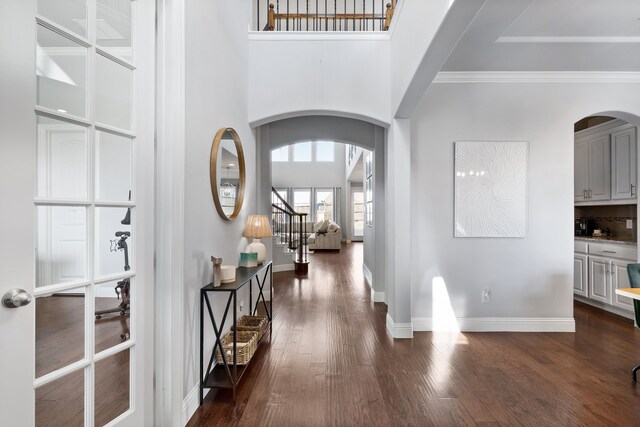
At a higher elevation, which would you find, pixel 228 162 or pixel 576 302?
pixel 228 162

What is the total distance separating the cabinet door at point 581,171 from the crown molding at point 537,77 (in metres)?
1.46

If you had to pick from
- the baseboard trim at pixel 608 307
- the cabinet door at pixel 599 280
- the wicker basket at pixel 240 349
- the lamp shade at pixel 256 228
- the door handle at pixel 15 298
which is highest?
the lamp shade at pixel 256 228

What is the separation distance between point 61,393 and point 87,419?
22 centimetres

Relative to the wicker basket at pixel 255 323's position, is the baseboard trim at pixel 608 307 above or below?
below

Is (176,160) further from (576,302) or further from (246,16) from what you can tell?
(576,302)

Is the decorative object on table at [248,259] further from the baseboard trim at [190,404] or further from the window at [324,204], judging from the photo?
the window at [324,204]

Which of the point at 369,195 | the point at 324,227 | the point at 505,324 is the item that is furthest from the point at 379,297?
the point at 324,227

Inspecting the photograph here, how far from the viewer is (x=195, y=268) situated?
6.81ft

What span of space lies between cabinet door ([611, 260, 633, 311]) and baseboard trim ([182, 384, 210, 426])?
478cm

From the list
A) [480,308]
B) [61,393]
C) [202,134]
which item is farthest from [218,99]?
[480,308]

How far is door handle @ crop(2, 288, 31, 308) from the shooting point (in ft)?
3.31

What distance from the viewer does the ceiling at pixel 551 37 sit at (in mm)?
2395

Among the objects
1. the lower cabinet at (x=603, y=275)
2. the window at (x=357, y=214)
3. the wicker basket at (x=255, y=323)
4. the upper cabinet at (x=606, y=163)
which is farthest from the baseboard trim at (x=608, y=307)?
the window at (x=357, y=214)

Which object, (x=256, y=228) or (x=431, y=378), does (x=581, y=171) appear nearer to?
(x=431, y=378)
